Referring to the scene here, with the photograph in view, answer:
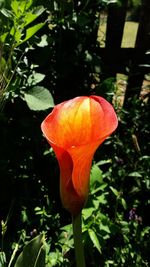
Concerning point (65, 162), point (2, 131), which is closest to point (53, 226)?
point (2, 131)

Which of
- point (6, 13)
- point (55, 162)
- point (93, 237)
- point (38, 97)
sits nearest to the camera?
point (6, 13)

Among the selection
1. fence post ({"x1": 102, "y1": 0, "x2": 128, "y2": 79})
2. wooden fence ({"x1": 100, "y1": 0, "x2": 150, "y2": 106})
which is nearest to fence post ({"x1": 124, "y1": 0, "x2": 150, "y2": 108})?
wooden fence ({"x1": 100, "y1": 0, "x2": 150, "y2": 106})

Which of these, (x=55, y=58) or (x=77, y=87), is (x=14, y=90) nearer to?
(x=55, y=58)

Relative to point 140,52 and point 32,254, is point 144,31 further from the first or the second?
point 32,254

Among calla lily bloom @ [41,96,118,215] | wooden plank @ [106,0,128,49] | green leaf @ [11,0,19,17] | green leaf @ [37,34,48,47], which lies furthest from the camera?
wooden plank @ [106,0,128,49]

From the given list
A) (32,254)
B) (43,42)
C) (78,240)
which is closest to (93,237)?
(43,42)

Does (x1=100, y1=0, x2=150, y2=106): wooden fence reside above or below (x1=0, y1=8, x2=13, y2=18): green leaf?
below

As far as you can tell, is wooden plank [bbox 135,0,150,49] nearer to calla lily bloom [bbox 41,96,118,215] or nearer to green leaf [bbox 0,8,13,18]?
green leaf [bbox 0,8,13,18]
